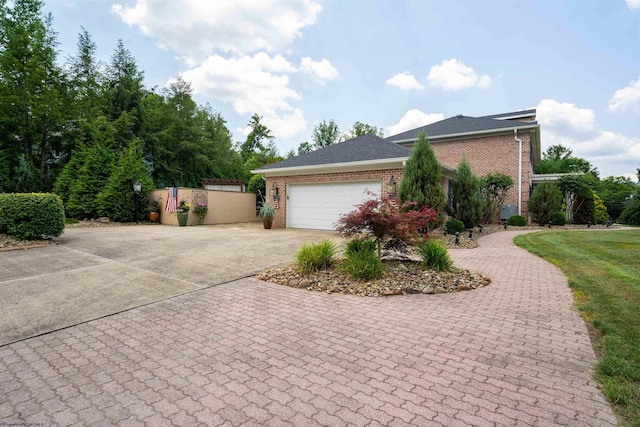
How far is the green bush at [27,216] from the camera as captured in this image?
794cm

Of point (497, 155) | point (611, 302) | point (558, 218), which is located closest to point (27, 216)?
point (611, 302)

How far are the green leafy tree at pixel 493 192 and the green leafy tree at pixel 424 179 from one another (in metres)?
5.65

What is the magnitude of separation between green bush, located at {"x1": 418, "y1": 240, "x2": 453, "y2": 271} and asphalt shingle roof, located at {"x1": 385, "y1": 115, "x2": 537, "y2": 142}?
12.3m

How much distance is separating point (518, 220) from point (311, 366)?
15.3 m

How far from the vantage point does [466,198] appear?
11.5 metres

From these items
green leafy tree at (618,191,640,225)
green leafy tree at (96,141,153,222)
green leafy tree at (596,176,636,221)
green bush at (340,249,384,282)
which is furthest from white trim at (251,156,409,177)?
green leafy tree at (596,176,636,221)

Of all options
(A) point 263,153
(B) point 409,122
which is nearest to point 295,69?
(B) point 409,122

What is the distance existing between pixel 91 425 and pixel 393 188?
987cm

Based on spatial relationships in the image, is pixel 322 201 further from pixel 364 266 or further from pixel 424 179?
pixel 364 266

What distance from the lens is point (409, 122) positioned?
28.8m

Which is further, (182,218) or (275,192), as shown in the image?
(182,218)

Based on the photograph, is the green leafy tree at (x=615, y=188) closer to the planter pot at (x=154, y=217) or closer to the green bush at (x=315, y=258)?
the green bush at (x=315, y=258)

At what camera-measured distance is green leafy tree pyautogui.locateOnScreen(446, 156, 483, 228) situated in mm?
11453

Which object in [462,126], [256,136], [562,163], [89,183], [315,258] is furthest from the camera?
[256,136]
